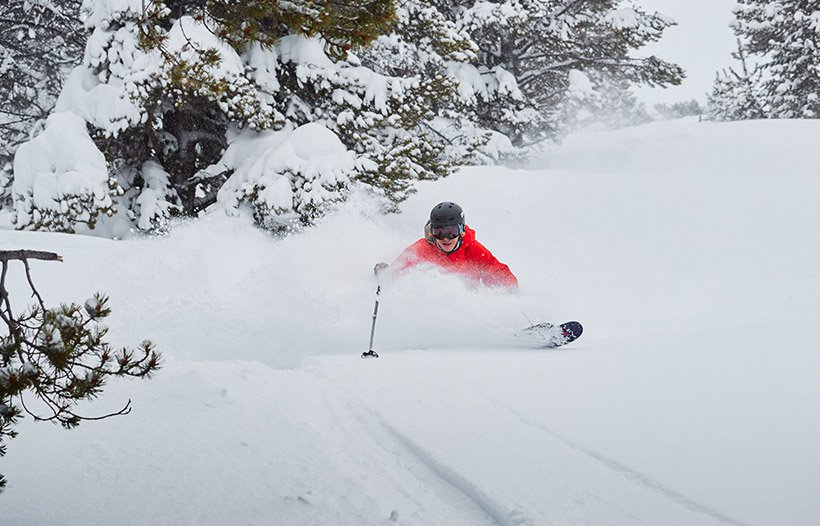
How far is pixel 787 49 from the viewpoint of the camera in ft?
72.4

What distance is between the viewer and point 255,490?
3025mm

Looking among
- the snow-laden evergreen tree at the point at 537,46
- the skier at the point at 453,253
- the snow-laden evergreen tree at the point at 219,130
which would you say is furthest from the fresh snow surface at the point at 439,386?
the snow-laden evergreen tree at the point at 537,46

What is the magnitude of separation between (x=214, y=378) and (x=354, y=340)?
6.74 ft

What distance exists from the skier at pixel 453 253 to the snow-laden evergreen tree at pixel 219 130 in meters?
1.97

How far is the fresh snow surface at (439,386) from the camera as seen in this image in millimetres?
2902

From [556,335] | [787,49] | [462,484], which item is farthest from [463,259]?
[787,49]

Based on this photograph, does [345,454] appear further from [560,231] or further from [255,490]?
[560,231]

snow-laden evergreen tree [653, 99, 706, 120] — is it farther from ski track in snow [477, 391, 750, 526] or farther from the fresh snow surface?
ski track in snow [477, 391, 750, 526]

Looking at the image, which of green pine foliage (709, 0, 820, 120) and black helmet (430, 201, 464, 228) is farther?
green pine foliage (709, 0, 820, 120)

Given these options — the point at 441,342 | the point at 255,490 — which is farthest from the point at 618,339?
the point at 255,490

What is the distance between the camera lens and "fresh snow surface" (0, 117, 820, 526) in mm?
2902

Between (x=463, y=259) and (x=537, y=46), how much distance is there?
11934 millimetres

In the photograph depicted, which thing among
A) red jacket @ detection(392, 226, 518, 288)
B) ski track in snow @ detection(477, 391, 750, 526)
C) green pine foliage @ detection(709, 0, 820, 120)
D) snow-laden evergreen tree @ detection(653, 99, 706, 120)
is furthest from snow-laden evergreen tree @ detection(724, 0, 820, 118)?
snow-laden evergreen tree @ detection(653, 99, 706, 120)

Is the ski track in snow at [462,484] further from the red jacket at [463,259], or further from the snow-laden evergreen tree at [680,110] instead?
the snow-laden evergreen tree at [680,110]
